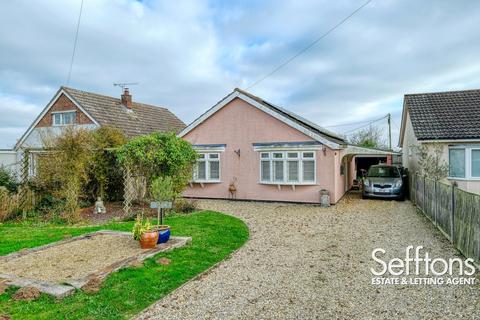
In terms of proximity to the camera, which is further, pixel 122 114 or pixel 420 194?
pixel 122 114

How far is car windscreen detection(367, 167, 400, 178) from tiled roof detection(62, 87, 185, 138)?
1649 cm

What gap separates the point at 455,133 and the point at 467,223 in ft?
34.9

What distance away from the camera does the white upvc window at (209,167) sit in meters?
17.7

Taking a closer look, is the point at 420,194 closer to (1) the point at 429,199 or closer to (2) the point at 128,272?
(1) the point at 429,199

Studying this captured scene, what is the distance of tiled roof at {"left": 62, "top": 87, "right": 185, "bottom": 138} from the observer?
2291cm

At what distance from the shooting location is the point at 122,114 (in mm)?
25031

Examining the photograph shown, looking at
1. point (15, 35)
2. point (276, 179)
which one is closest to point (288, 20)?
point (276, 179)

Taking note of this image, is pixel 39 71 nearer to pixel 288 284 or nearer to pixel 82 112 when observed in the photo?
pixel 82 112

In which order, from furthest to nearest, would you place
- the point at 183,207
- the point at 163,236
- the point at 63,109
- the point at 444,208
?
the point at 63,109
the point at 183,207
the point at 444,208
the point at 163,236

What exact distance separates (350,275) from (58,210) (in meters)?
11.2

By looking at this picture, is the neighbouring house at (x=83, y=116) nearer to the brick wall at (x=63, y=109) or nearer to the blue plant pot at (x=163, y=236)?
the brick wall at (x=63, y=109)

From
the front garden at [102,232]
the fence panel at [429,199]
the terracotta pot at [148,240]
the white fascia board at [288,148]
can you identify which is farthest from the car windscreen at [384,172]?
the terracotta pot at [148,240]

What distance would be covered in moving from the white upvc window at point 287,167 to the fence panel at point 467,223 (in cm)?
781

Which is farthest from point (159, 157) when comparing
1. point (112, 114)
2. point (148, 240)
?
point (112, 114)
